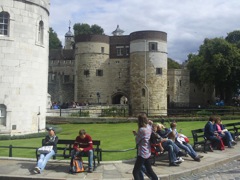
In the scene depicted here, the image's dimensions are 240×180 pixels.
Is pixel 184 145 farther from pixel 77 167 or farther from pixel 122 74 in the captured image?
pixel 122 74

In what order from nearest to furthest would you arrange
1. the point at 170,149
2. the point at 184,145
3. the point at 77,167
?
1. the point at 77,167
2. the point at 170,149
3. the point at 184,145

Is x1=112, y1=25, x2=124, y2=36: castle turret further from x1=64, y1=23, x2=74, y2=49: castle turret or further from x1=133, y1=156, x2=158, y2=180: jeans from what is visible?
x1=133, y1=156, x2=158, y2=180: jeans

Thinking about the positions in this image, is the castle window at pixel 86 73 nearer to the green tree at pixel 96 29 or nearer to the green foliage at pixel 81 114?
the green foliage at pixel 81 114

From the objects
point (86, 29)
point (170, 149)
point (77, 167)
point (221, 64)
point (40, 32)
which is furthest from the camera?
point (86, 29)

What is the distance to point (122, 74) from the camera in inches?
1820

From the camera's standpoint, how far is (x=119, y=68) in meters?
46.2

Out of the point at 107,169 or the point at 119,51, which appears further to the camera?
the point at 119,51

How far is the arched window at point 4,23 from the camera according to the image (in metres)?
18.0

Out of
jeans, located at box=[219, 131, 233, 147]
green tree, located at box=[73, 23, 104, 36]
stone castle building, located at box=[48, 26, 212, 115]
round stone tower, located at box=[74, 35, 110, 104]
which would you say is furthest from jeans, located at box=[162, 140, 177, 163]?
green tree, located at box=[73, 23, 104, 36]

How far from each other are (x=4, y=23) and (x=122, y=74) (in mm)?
28915

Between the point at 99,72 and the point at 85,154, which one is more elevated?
the point at 99,72

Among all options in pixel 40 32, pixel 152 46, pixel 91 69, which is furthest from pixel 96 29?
pixel 40 32

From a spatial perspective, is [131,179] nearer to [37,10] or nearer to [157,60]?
[37,10]

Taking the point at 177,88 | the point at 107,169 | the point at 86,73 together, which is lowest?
the point at 107,169
